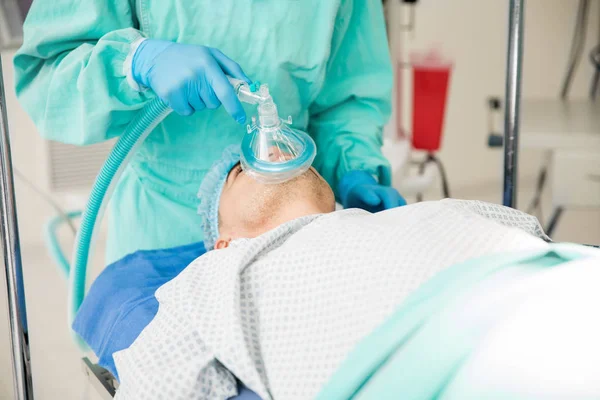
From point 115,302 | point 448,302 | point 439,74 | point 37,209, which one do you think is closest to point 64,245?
point 37,209

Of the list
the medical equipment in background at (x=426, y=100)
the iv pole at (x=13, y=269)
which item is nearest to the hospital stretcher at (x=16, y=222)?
the iv pole at (x=13, y=269)

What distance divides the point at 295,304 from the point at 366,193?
21.3 inches

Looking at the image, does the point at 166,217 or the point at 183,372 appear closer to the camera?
the point at 183,372

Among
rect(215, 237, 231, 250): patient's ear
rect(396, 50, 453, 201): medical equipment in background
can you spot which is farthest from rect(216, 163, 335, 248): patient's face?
rect(396, 50, 453, 201): medical equipment in background

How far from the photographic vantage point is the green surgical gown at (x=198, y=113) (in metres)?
1.32

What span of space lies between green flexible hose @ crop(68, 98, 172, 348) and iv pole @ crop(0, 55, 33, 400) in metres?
0.15

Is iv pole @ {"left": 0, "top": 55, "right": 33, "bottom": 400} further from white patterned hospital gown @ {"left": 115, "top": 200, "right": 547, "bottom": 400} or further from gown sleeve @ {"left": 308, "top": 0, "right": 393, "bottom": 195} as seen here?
gown sleeve @ {"left": 308, "top": 0, "right": 393, "bottom": 195}

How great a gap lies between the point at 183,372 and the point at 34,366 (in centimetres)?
169

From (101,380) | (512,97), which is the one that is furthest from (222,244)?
(512,97)

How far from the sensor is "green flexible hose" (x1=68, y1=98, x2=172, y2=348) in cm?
133

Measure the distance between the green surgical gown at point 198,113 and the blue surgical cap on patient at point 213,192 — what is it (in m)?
0.06

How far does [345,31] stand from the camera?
1.63 meters

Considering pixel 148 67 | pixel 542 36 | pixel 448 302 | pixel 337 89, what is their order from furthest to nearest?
pixel 542 36 → pixel 337 89 → pixel 148 67 → pixel 448 302

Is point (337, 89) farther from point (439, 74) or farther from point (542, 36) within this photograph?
point (542, 36)
